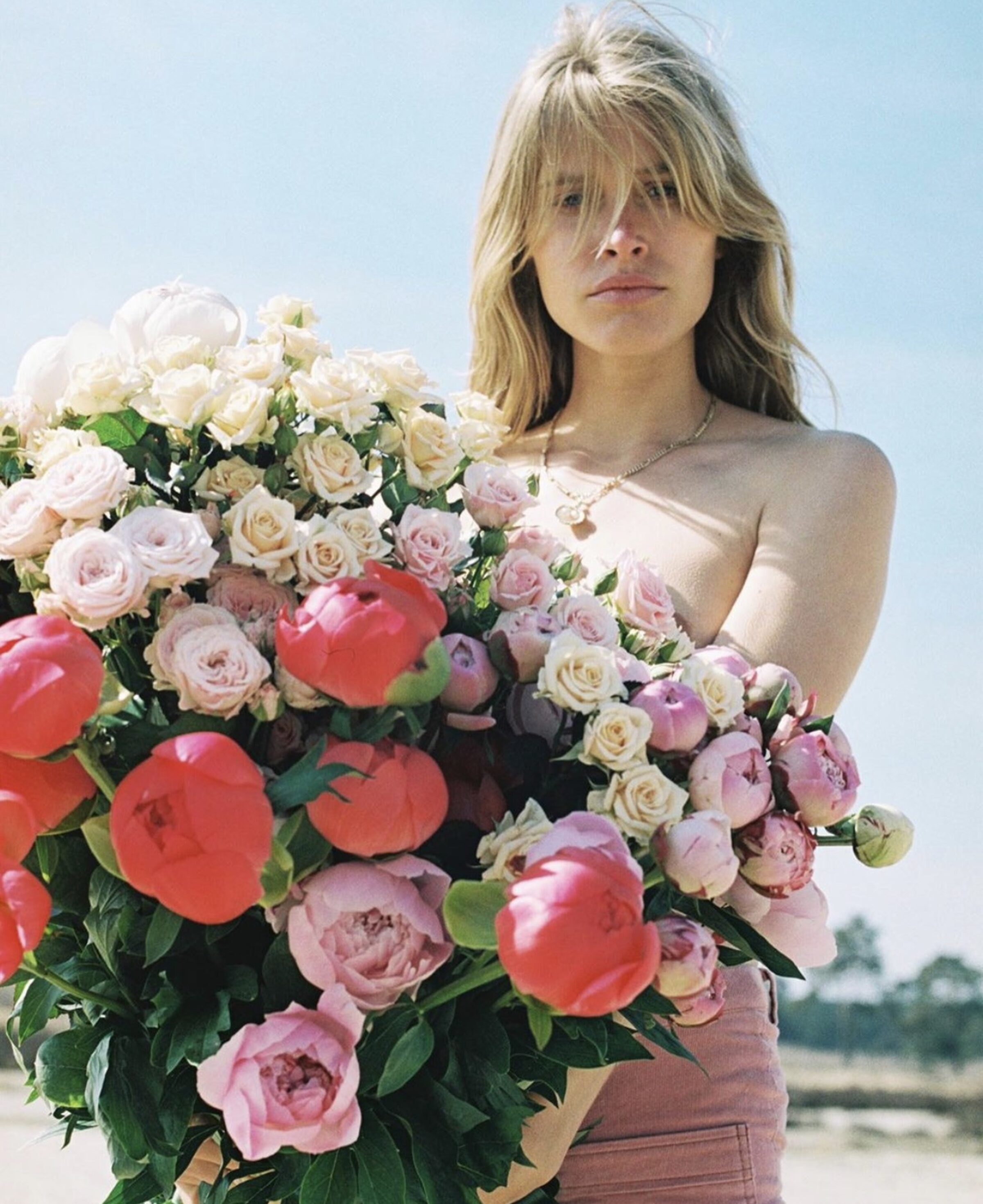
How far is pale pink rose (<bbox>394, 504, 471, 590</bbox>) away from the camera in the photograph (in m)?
1.23

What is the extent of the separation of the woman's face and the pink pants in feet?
2.87

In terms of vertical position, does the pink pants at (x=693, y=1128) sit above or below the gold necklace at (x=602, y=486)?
below

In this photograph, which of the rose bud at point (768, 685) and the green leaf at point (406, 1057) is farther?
the rose bud at point (768, 685)

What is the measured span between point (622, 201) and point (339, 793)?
47.7 inches

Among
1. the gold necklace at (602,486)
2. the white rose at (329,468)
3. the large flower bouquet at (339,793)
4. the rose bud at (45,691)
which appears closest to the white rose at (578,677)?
the large flower bouquet at (339,793)

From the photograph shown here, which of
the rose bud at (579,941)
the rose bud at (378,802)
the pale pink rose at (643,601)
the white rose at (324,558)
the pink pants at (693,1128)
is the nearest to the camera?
the rose bud at (579,941)

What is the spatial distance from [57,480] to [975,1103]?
1196 centimetres

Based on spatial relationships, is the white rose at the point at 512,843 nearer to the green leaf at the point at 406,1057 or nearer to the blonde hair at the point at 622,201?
the green leaf at the point at 406,1057

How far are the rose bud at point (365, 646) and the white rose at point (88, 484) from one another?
0.20 m

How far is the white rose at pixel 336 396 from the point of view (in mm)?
1271

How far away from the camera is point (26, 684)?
1.01m

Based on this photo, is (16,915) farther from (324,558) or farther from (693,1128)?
(693,1128)

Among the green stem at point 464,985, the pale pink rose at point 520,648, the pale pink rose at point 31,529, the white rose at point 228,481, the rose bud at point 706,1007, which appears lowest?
the rose bud at point 706,1007

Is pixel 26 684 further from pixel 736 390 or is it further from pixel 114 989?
pixel 736 390
